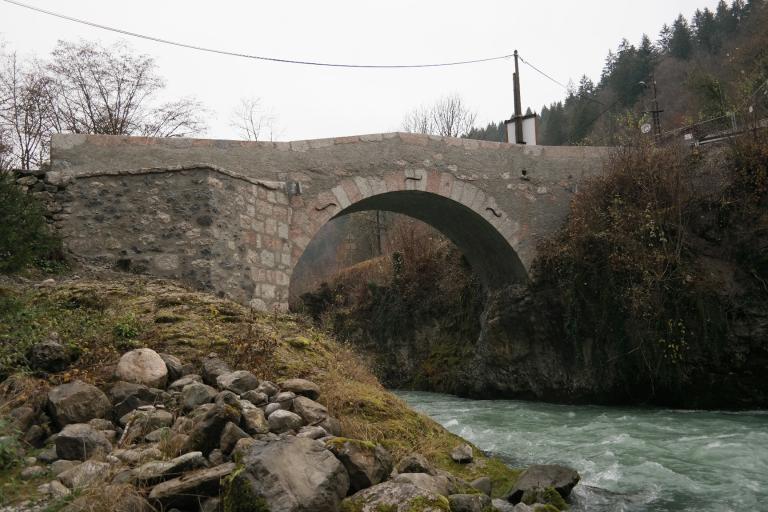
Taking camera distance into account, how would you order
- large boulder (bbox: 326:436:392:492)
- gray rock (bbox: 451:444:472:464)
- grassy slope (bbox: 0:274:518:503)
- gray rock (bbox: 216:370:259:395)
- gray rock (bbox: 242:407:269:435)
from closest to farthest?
large boulder (bbox: 326:436:392:492) < gray rock (bbox: 242:407:269:435) < gray rock (bbox: 216:370:259:395) < grassy slope (bbox: 0:274:518:503) < gray rock (bbox: 451:444:472:464)

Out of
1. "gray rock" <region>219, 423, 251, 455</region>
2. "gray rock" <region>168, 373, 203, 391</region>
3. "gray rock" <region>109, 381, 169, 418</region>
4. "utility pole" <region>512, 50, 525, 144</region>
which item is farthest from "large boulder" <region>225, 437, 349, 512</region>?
"utility pole" <region>512, 50, 525, 144</region>

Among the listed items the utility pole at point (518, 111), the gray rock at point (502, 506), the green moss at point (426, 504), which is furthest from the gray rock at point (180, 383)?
the utility pole at point (518, 111)

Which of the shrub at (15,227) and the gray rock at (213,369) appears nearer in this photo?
the gray rock at (213,369)

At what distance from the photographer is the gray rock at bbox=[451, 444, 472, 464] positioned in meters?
3.88

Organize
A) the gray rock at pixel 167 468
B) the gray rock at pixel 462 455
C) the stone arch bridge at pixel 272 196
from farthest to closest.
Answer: the stone arch bridge at pixel 272 196, the gray rock at pixel 462 455, the gray rock at pixel 167 468

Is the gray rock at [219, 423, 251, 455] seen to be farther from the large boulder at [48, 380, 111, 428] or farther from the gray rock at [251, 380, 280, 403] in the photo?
the large boulder at [48, 380, 111, 428]

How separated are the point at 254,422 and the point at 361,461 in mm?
605

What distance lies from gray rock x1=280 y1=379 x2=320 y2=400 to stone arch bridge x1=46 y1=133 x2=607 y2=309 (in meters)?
3.18

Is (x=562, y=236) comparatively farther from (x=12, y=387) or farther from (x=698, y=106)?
(x=698, y=106)

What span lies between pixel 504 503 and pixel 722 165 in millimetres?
7500

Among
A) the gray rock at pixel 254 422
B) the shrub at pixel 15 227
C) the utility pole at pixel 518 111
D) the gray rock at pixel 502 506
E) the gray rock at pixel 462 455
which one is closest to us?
the gray rock at pixel 254 422

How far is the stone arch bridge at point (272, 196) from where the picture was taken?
6.78 meters

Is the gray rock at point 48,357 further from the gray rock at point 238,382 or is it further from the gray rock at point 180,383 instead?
the gray rock at point 238,382

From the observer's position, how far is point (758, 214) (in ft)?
27.7
